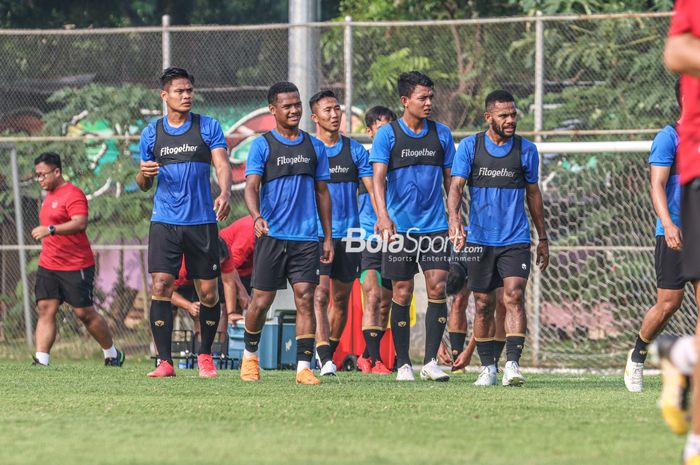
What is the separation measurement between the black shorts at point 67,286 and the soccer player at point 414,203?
152 inches

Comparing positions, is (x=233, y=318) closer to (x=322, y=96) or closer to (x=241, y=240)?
(x=241, y=240)

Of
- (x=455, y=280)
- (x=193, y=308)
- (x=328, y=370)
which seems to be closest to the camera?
(x=328, y=370)

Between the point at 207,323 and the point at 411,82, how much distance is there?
2.69m

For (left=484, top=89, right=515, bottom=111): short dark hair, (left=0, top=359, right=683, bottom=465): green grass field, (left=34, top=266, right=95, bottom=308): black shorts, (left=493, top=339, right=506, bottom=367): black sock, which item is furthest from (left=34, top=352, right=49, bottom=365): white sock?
(left=484, top=89, right=515, bottom=111): short dark hair

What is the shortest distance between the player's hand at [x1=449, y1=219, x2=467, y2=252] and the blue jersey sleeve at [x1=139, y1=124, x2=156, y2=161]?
104 inches

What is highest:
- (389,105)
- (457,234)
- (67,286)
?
(389,105)

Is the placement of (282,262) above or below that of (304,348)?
above

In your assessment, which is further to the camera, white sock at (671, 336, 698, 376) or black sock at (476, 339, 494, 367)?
black sock at (476, 339, 494, 367)

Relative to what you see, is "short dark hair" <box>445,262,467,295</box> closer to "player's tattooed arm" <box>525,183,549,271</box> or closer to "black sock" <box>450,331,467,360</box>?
"black sock" <box>450,331,467,360</box>

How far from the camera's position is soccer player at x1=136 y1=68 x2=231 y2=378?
38.3 feet

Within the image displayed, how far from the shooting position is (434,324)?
11.7 meters

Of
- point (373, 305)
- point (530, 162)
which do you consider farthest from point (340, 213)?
point (530, 162)

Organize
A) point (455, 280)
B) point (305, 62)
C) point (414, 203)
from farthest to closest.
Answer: point (305, 62) < point (455, 280) < point (414, 203)

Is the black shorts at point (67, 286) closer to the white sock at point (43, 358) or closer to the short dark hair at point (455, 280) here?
the white sock at point (43, 358)
